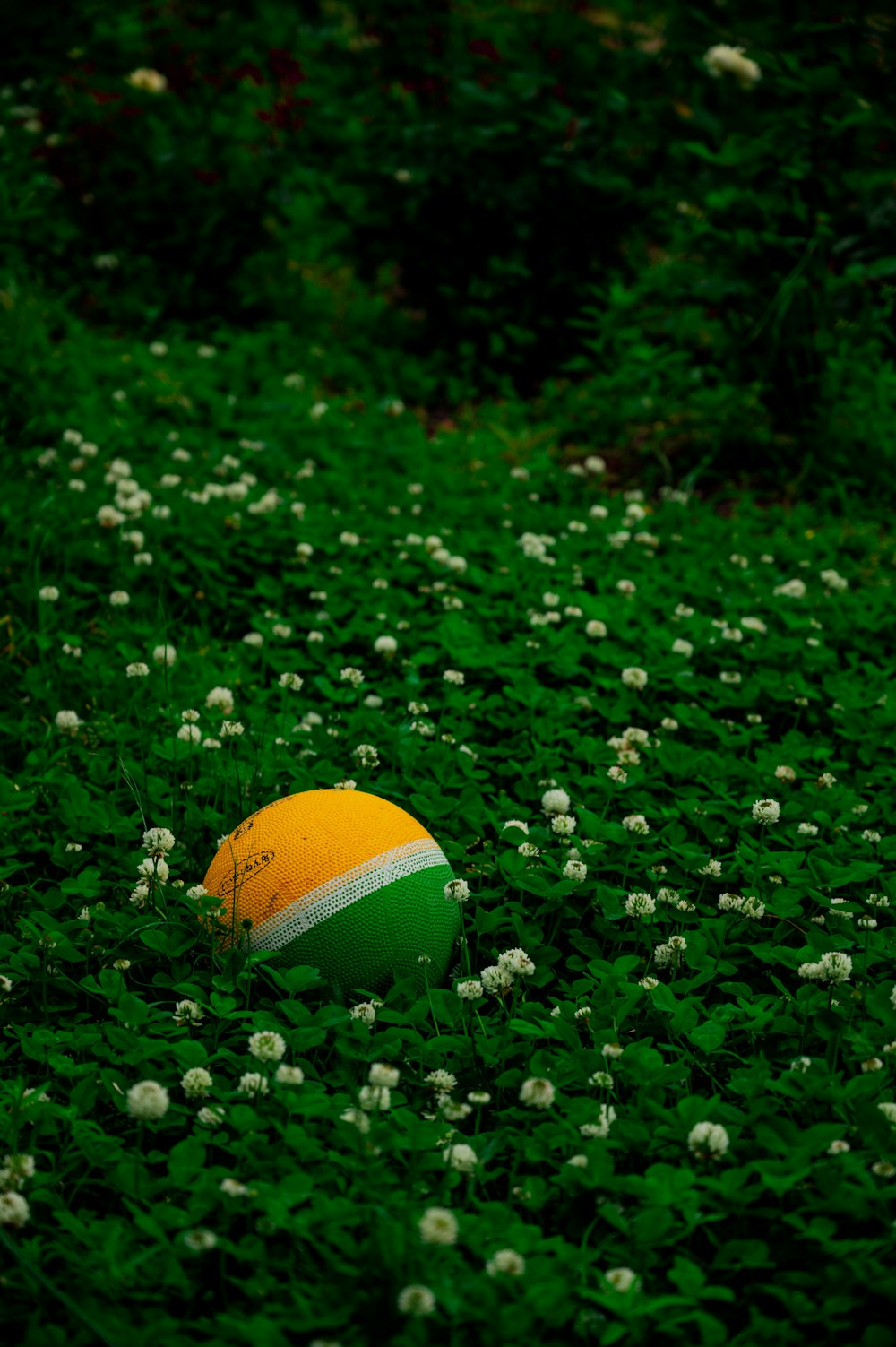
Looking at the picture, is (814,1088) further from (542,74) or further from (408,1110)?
(542,74)

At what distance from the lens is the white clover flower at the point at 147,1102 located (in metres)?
1.83

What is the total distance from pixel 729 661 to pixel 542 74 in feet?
14.9

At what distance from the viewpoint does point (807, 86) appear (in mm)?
5145

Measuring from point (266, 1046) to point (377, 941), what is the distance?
438 mm

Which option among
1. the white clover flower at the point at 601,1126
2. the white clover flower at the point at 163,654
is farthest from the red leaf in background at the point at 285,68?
the white clover flower at the point at 601,1126

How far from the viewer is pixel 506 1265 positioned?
5.39 ft

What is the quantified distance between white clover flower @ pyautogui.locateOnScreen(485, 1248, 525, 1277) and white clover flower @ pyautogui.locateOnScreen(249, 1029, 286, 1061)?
533 mm

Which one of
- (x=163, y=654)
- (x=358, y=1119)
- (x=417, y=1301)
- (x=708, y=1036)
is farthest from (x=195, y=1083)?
(x=163, y=654)

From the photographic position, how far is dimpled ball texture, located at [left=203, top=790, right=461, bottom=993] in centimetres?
235

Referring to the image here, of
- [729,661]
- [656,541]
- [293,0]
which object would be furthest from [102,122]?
[729,661]

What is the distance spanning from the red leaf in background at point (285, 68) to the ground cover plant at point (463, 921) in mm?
3797

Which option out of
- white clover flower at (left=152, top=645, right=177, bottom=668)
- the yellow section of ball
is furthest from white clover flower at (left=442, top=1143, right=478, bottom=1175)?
white clover flower at (left=152, top=645, right=177, bottom=668)

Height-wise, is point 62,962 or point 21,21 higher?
point 21,21

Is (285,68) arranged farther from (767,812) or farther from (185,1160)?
(185,1160)
